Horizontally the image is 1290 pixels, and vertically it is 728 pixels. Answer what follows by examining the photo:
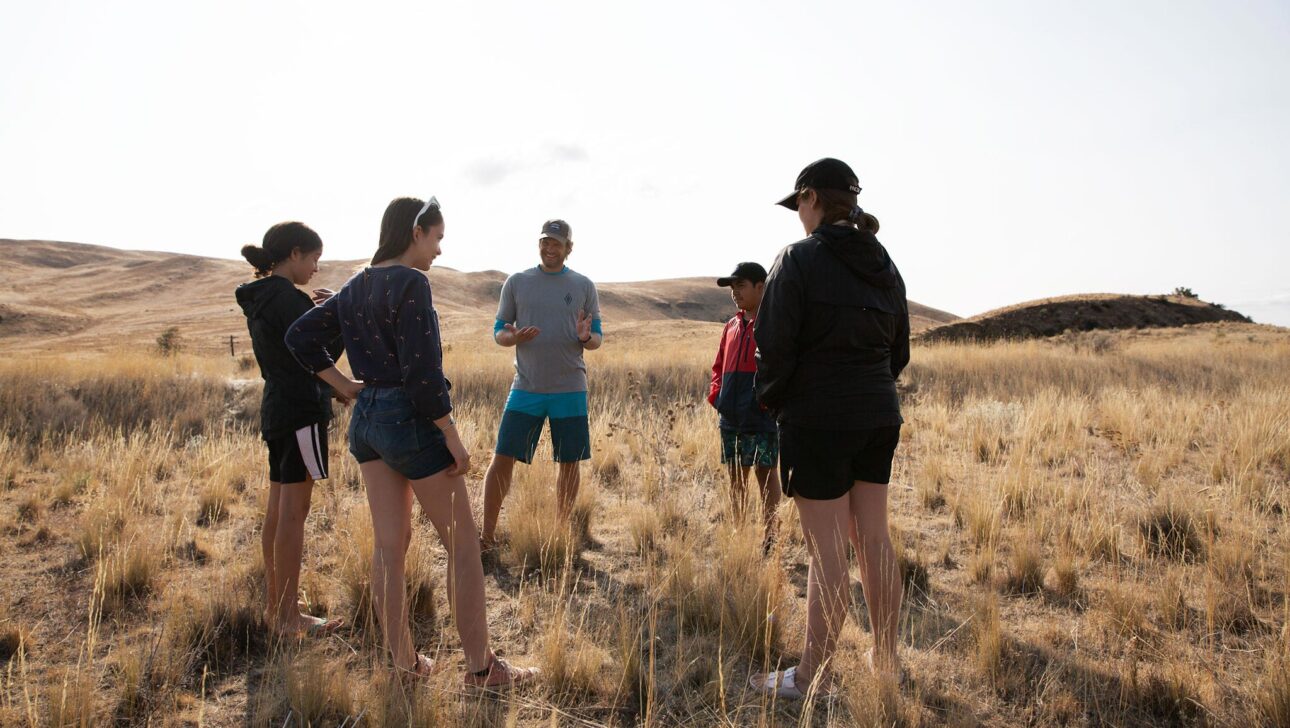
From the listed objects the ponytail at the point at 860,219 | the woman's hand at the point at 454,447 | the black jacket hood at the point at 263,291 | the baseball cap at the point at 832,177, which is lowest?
the woman's hand at the point at 454,447

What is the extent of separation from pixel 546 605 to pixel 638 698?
3.21 ft

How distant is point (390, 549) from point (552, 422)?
1.89m

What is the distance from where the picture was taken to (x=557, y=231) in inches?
178

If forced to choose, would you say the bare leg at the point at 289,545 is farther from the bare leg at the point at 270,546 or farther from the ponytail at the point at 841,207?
the ponytail at the point at 841,207

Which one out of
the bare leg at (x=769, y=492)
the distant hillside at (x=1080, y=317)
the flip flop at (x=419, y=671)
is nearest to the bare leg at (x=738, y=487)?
the bare leg at (x=769, y=492)

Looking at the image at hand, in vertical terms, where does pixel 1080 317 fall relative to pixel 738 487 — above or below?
above

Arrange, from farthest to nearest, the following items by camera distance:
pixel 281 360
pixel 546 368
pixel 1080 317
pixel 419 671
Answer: pixel 1080 317, pixel 546 368, pixel 281 360, pixel 419 671

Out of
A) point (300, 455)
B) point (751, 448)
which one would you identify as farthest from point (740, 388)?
point (300, 455)

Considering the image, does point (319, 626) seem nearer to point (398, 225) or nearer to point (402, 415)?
point (402, 415)

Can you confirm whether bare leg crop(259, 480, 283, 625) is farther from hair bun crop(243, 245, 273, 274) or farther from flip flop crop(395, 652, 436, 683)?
hair bun crop(243, 245, 273, 274)

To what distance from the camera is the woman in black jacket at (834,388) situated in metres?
2.59

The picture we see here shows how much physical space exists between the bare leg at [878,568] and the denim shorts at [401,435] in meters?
1.66

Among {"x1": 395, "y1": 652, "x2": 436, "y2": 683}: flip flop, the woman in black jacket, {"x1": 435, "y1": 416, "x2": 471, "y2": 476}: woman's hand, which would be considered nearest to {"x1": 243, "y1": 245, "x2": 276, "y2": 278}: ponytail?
{"x1": 435, "y1": 416, "x2": 471, "y2": 476}: woman's hand

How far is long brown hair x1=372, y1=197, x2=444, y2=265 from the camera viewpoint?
8.61 ft
